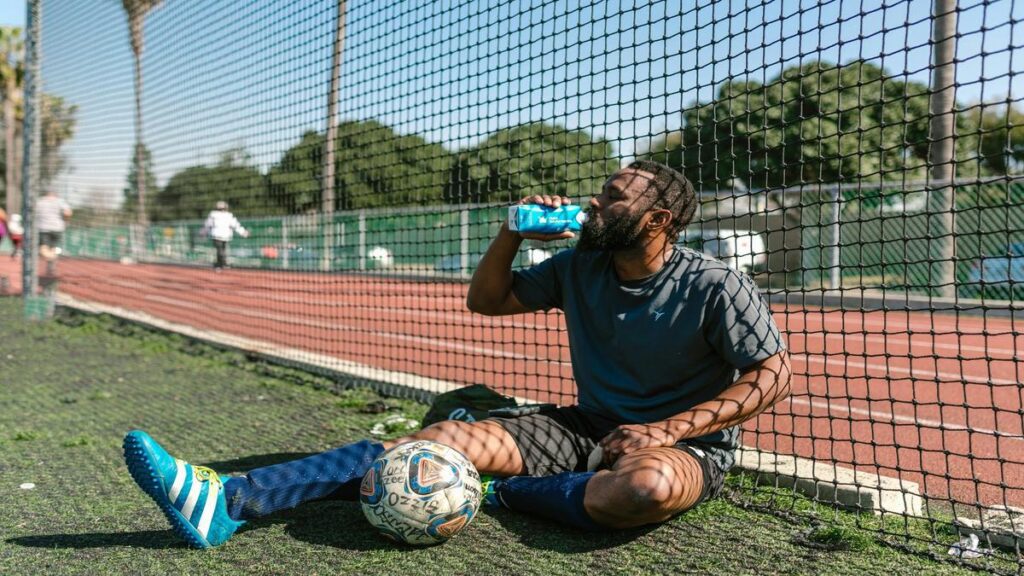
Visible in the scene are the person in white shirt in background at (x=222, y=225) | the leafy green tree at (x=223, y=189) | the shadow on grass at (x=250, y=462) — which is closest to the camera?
the shadow on grass at (x=250, y=462)

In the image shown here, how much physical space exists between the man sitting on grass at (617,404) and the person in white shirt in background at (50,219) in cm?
1091

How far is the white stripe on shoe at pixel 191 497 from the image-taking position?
8.68ft

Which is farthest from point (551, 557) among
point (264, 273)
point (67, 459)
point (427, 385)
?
point (264, 273)

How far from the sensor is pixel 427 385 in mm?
5648

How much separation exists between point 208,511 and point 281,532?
33 centimetres

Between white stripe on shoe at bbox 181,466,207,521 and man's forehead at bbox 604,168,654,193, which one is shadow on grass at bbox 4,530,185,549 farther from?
man's forehead at bbox 604,168,654,193

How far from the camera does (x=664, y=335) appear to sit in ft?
10.1

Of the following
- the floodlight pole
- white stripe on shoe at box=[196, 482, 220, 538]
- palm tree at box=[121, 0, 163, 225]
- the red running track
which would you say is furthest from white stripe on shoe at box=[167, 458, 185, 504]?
palm tree at box=[121, 0, 163, 225]

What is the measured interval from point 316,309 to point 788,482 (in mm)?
9850

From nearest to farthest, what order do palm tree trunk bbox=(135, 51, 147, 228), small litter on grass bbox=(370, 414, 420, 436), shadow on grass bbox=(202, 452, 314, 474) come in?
shadow on grass bbox=(202, 452, 314, 474) < small litter on grass bbox=(370, 414, 420, 436) < palm tree trunk bbox=(135, 51, 147, 228)

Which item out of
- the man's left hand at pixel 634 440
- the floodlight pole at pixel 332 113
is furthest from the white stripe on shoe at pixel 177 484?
the floodlight pole at pixel 332 113

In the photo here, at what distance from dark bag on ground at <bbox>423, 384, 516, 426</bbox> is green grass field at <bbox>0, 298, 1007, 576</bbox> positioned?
2.51ft

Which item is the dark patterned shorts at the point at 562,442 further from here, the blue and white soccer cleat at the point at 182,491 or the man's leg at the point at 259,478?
the blue and white soccer cleat at the point at 182,491

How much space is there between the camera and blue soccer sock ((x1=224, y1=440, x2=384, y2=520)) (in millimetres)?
2814
